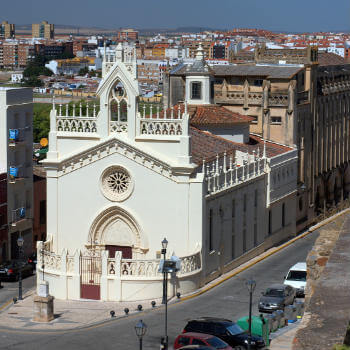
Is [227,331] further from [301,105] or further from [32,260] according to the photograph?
[301,105]

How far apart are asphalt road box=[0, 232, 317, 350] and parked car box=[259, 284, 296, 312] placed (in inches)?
24.2

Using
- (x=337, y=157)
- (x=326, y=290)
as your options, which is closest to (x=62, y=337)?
(x=326, y=290)

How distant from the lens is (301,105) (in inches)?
3002

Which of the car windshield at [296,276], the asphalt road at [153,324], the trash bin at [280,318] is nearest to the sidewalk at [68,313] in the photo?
the asphalt road at [153,324]

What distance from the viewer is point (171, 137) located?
49.8 metres

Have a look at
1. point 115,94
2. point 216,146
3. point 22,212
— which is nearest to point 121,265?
point 115,94

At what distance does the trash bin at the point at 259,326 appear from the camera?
3909 cm

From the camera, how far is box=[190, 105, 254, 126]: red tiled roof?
6253 centimetres

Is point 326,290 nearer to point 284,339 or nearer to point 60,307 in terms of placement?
point 284,339

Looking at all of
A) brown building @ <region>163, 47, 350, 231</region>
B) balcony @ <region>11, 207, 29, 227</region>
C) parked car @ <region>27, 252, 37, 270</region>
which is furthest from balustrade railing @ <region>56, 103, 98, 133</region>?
brown building @ <region>163, 47, 350, 231</region>

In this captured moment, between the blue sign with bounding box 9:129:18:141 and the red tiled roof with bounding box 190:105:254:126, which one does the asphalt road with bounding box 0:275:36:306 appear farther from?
the red tiled roof with bounding box 190:105:254:126

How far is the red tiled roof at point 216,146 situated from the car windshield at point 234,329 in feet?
46.0

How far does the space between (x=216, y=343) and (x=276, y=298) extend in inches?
404

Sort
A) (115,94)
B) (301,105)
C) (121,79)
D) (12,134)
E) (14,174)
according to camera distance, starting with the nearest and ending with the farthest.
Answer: (121,79) < (115,94) < (14,174) < (12,134) < (301,105)
